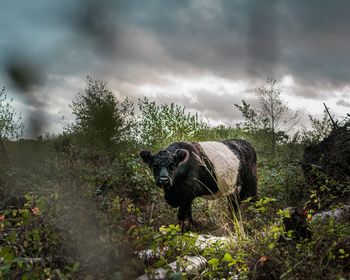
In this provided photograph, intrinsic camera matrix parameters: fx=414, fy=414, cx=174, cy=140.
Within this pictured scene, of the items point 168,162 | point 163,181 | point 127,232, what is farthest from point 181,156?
point 127,232

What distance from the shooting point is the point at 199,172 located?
8.46 metres

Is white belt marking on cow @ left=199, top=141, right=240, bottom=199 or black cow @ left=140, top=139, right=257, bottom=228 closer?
black cow @ left=140, top=139, right=257, bottom=228

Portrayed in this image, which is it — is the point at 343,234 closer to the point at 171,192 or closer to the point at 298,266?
the point at 298,266

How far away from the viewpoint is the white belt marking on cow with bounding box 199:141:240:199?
868cm

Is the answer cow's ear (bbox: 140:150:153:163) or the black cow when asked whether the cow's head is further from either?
cow's ear (bbox: 140:150:153:163)

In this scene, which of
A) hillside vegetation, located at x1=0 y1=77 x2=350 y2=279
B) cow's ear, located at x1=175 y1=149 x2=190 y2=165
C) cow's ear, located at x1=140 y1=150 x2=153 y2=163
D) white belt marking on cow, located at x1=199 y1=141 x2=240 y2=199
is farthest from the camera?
white belt marking on cow, located at x1=199 y1=141 x2=240 y2=199

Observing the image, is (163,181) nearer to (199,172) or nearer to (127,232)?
(199,172)

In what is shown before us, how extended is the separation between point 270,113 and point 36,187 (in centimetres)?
1049

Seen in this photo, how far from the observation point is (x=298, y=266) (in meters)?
4.43

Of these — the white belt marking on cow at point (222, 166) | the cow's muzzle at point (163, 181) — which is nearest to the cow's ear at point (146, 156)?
the cow's muzzle at point (163, 181)

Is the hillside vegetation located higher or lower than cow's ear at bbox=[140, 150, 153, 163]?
lower

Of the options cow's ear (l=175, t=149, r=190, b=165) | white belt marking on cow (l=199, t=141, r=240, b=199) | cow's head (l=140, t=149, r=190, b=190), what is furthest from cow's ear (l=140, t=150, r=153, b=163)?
white belt marking on cow (l=199, t=141, r=240, b=199)

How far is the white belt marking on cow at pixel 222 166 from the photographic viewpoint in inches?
342

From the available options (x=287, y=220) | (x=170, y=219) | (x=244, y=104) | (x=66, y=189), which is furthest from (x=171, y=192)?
(x=244, y=104)
